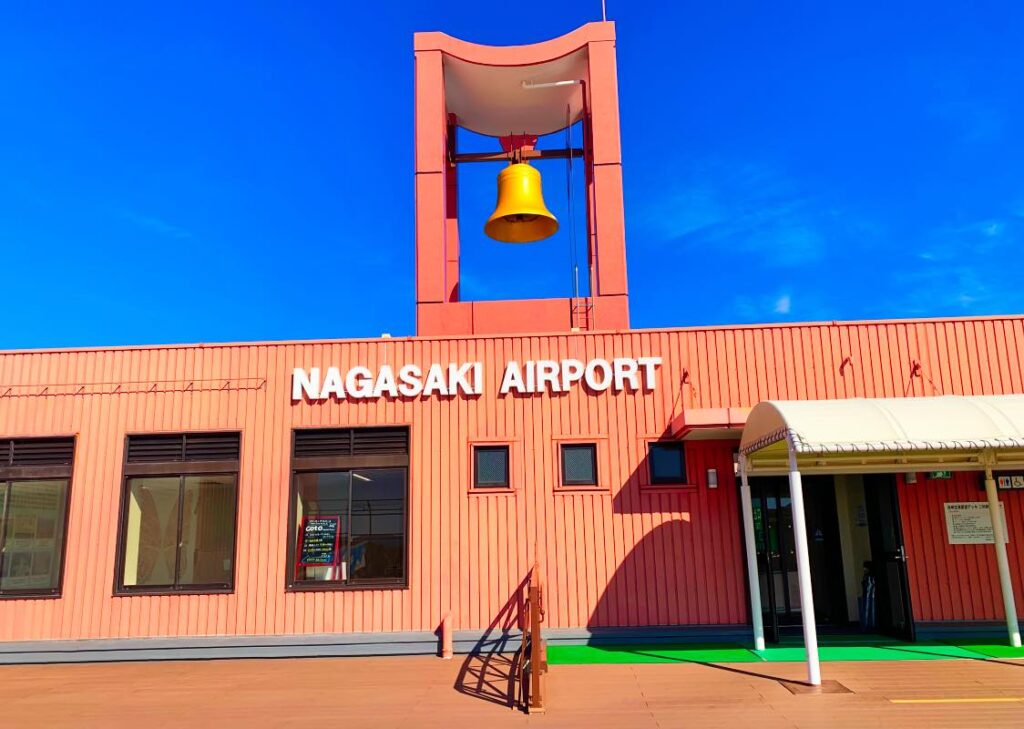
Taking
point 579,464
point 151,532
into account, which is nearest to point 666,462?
point 579,464

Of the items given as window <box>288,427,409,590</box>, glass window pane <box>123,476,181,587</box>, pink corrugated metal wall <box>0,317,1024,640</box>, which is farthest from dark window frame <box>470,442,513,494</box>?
glass window pane <box>123,476,181,587</box>

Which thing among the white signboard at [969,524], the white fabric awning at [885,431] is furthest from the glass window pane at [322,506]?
the white signboard at [969,524]

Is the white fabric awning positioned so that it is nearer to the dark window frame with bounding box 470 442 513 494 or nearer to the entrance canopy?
the entrance canopy

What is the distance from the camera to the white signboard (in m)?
9.20

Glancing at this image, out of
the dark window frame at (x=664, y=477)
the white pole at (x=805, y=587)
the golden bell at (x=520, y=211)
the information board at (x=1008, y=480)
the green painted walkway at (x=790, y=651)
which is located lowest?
the green painted walkway at (x=790, y=651)

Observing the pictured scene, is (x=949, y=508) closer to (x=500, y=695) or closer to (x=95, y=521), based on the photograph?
(x=500, y=695)

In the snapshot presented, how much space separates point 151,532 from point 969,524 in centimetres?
1031

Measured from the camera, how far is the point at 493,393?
32.2 feet

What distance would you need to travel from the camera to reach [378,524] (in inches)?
377

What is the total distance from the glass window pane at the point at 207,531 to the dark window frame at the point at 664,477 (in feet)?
17.4

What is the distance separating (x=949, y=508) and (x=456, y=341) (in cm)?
650

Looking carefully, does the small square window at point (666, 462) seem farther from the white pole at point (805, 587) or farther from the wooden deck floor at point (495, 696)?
the white pole at point (805, 587)

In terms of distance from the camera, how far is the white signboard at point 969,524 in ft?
30.2

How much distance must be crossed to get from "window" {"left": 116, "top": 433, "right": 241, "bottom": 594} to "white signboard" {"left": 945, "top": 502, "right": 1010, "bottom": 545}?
892 cm
